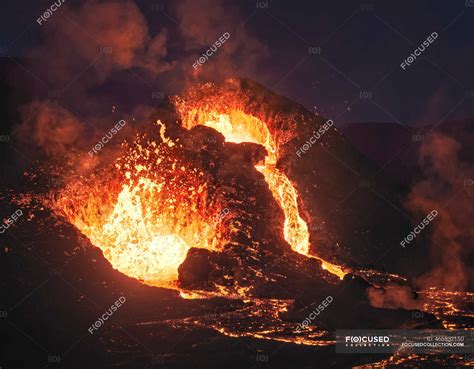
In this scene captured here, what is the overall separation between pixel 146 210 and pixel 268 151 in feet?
15.2

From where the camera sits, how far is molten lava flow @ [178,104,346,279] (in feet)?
54.6

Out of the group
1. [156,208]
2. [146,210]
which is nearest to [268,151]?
[156,208]

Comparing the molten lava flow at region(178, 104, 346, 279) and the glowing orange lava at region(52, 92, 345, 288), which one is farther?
the molten lava flow at region(178, 104, 346, 279)

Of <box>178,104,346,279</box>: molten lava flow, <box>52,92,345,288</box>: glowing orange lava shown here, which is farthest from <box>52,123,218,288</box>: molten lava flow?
<box>178,104,346,279</box>: molten lava flow

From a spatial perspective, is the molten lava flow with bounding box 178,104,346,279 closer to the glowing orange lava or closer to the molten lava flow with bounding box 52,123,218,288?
the glowing orange lava

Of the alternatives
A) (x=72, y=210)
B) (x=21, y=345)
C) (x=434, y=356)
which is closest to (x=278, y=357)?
(x=434, y=356)

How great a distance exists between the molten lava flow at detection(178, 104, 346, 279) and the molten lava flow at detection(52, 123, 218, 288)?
197cm

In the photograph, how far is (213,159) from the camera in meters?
16.8

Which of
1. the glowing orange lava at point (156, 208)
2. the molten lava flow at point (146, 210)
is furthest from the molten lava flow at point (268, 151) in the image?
the molten lava flow at point (146, 210)

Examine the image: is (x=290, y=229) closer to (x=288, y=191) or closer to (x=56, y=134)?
(x=288, y=191)

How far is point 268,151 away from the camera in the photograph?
18094mm

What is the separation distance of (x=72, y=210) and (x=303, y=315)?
6498 mm

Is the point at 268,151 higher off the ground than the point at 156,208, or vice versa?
the point at 268,151

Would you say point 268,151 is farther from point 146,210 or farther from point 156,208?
point 146,210
